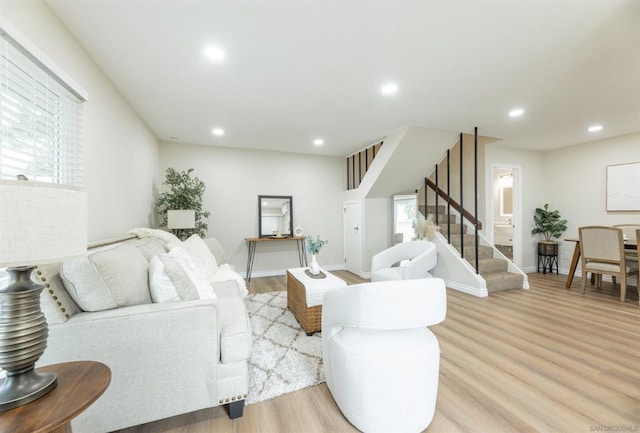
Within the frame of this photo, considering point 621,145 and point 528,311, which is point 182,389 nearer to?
point 528,311

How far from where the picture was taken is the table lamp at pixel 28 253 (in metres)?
0.75

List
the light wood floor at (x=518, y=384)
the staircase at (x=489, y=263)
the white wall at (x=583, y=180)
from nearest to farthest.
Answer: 1. the light wood floor at (x=518, y=384)
2. the staircase at (x=489, y=263)
3. the white wall at (x=583, y=180)

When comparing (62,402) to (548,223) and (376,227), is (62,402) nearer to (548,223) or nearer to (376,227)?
(376,227)

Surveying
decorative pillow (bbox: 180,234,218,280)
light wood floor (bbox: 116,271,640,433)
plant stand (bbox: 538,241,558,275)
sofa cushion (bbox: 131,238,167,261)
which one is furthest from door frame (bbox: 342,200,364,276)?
plant stand (bbox: 538,241,558,275)

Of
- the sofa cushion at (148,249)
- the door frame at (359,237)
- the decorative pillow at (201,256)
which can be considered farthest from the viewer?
the door frame at (359,237)

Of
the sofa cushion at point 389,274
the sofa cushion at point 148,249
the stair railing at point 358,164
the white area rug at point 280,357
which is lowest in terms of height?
the white area rug at point 280,357

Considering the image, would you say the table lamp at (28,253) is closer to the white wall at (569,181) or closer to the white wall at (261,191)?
the white wall at (261,191)

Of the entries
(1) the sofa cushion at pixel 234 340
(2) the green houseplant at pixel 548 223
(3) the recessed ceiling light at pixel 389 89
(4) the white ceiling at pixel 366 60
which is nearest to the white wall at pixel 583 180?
(2) the green houseplant at pixel 548 223

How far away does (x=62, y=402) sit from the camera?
0.86 meters

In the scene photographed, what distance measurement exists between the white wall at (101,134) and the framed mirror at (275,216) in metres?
1.99

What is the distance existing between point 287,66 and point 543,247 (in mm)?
6027

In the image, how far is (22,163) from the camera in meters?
1.46

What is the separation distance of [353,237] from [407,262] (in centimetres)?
178

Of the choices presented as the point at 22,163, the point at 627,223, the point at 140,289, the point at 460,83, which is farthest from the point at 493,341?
the point at 627,223
